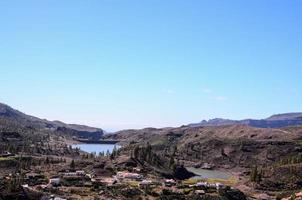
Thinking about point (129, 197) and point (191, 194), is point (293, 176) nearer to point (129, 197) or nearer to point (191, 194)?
point (191, 194)

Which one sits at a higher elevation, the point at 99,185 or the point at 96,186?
the point at 99,185

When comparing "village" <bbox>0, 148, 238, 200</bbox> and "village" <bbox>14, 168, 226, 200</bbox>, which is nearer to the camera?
"village" <bbox>0, 148, 238, 200</bbox>

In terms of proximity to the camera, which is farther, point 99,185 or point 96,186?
point 99,185

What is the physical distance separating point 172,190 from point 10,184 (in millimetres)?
44282

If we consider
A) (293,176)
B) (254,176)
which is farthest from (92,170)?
(293,176)

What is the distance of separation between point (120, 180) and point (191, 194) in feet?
89.1

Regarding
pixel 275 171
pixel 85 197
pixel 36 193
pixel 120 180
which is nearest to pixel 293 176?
pixel 275 171

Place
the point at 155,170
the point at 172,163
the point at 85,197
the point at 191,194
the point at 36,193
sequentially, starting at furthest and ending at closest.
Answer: the point at 172,163 < the point at 155,170 < the point at 191,194 < the point at 85,197 < the point at 36,193

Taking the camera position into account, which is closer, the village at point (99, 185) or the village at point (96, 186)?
the village at point (96, 186)

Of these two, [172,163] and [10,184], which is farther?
[172,163]

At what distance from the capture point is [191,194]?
123312mm

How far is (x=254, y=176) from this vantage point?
16325cm

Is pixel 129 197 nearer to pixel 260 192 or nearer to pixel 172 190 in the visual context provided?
pixel 172 190

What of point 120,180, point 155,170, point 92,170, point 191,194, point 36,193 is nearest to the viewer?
point 36,193
